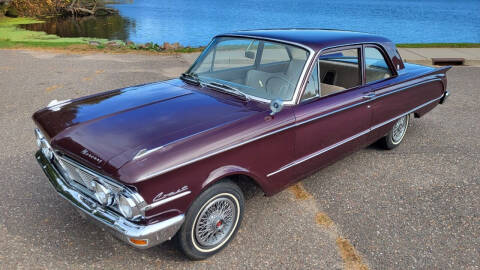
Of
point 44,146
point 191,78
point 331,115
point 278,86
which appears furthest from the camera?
point 191,78

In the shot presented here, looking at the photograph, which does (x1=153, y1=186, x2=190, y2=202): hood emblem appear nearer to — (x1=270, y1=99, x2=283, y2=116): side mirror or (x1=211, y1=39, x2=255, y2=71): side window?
(x1=270, y1=99, x2=283, y2=116): side mirror

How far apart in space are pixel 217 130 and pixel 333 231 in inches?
58.5

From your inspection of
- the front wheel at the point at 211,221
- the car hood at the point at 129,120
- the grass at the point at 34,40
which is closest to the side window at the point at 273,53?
the car hood at the point at 129,120

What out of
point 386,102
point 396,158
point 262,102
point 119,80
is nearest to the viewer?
point 262,102

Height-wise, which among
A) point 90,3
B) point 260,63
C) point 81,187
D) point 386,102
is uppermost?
point 90,3

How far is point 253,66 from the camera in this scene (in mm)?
3953

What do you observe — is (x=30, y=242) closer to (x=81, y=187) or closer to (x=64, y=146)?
(x=81, y=187)

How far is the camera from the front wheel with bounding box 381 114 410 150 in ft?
15.6

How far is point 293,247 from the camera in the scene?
3031mm

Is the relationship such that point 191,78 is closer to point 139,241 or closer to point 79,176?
point 79,176

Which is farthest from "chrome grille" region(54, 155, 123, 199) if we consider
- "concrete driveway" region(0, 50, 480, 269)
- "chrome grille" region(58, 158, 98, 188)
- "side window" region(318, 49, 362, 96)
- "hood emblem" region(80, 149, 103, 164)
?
"side window" region(318, 49, 362, 96)

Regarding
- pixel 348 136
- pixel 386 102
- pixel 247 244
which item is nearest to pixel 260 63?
pixel 348 136

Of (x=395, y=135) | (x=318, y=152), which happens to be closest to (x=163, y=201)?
(x=318, y=152)

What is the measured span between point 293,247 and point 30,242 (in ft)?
7.42
